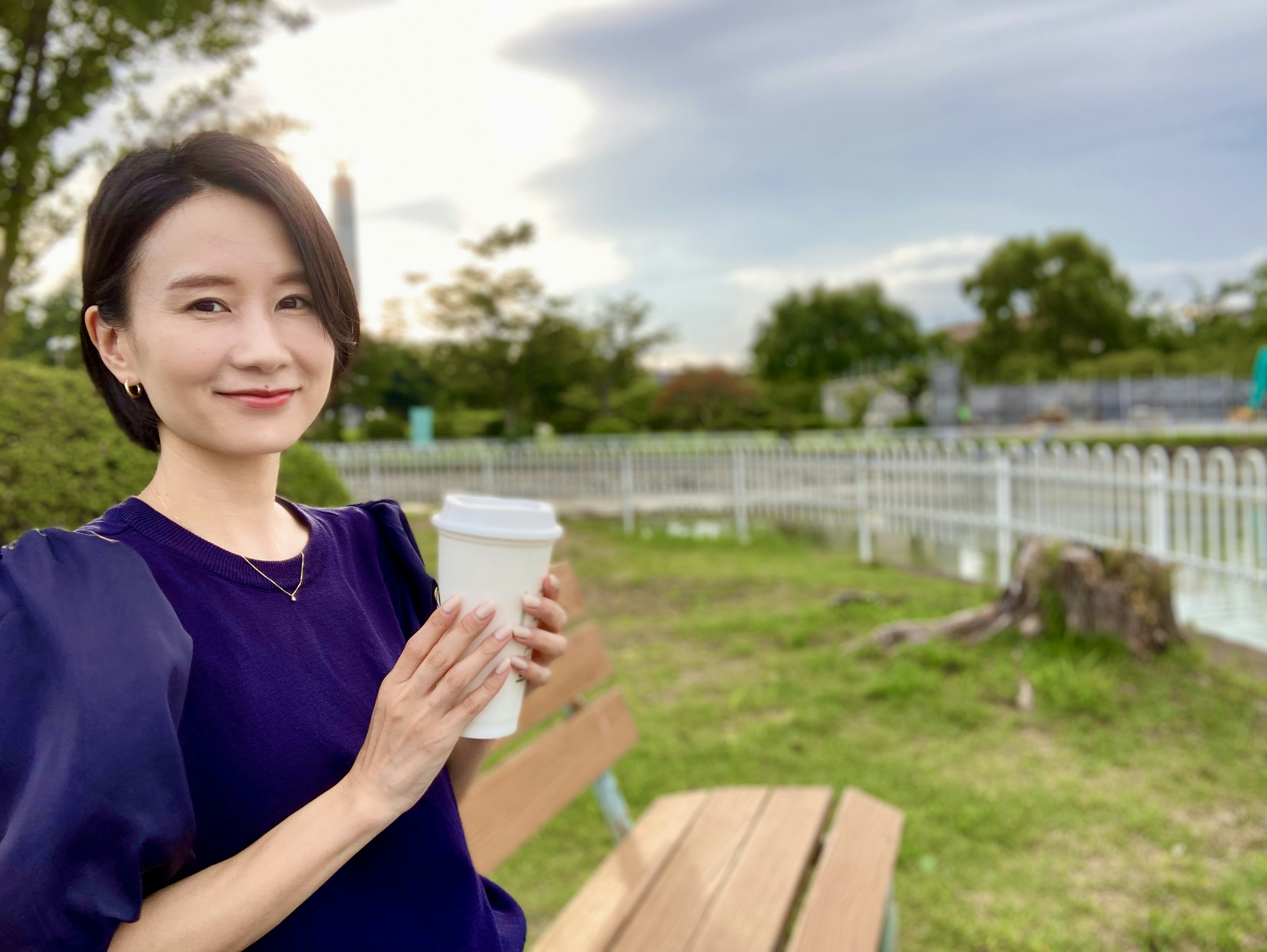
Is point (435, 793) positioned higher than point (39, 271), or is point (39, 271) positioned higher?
point (39, 271)

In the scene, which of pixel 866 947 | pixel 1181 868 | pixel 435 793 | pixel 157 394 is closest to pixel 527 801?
pixel 866 947

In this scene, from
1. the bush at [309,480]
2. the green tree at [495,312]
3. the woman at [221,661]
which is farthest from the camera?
the green tree at [495,312]

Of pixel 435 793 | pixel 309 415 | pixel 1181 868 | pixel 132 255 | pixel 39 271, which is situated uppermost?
pixel 39 271

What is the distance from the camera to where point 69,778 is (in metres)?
0.68

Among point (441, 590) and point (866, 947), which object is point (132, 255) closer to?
point (441, 590)

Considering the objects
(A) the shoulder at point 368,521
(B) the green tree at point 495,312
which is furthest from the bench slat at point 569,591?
(B) the green tree at point 495,312

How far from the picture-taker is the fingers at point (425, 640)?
31.6 inches

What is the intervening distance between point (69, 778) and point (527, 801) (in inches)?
50.1

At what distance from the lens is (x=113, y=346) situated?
0.89 metres

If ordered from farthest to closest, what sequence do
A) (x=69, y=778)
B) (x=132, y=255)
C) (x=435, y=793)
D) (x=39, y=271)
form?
(x=39, y=271)
(x=435, y=793)
(x=132, y=255)
(x=69, y=778)

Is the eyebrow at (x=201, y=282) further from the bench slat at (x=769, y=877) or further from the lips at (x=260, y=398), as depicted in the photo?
the bench slat at (x=769, y=877)

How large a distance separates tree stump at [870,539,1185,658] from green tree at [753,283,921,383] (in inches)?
1693

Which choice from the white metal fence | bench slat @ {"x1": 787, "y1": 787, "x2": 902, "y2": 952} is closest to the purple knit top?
bench slat @ {"x1": 787, "y1": 787, "x2": 902, "y2": 952}

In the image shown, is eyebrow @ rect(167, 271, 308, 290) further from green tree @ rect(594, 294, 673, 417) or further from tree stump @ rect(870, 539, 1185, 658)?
green tree @ rect(594, 294, 673, 417)
